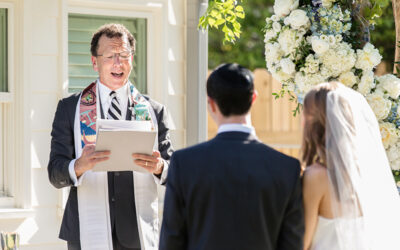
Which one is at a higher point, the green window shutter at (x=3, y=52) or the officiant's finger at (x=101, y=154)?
the green window shutter at (x=3, y=52)

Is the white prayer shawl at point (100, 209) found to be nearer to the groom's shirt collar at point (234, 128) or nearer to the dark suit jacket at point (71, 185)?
the dark suit jacket at point (71, 185)

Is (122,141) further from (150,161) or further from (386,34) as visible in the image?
(386,34)

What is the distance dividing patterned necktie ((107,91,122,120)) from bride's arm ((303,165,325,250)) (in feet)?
4.81

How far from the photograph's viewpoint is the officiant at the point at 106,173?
146 inches

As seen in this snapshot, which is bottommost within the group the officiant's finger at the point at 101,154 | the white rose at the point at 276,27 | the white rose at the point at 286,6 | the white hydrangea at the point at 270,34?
the officiant's finger at the point at 101,154

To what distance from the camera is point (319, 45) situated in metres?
3.44

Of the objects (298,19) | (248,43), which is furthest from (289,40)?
(248,43)

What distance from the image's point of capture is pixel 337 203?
271 cm

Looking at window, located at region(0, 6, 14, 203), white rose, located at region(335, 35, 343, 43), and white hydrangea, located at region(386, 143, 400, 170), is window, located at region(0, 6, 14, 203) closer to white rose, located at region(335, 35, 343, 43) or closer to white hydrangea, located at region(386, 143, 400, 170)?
white rose, located at region(335, 35, 343, 43)

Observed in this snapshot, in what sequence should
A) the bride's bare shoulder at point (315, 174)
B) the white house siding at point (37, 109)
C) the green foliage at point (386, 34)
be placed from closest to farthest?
the bride's bare shoulder at point (315, 174) → the white house siding at point (37, 109) → the green foliage at point (386, 34)

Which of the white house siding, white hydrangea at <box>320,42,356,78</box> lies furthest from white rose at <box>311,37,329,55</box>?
the white house siding

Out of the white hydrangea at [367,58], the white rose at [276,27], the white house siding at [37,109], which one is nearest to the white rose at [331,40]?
the white hydrangea at [367,58]

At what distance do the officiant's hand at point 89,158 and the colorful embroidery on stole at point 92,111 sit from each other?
0.28 m

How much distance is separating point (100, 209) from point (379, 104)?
1.61 meters
